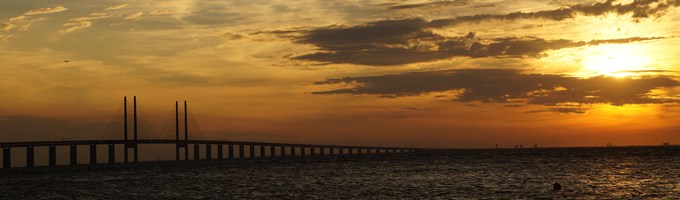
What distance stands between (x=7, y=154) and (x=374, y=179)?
131552mm

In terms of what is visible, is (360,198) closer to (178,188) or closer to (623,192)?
(623,192)

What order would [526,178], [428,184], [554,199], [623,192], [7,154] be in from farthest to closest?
1. [7,154]
2. [526,178]
3. [428,184]
4. [623,192]
5. [554,199]

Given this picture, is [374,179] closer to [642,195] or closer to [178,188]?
[178,188]

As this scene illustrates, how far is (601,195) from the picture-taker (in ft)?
204

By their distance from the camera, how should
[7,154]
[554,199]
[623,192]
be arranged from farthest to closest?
1. [7,154]
2. [623,192]
3. [554,199]

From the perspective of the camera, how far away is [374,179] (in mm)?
90375

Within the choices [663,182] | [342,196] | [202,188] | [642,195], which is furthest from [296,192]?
[663,182]

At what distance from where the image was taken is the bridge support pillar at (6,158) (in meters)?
194

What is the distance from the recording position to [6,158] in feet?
640

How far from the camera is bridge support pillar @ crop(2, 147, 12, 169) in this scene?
19381cm

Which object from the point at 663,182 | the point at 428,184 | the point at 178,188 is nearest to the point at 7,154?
the point at 178,188

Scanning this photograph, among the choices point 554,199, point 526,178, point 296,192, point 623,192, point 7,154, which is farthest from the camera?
point 7,154

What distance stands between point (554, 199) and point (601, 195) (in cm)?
482

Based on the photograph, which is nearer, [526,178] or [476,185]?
[476,185]
